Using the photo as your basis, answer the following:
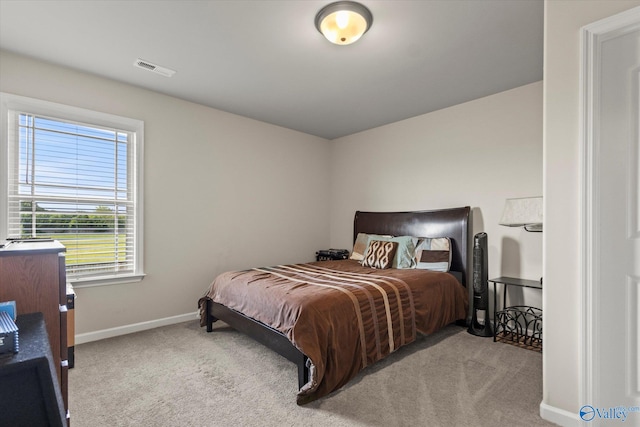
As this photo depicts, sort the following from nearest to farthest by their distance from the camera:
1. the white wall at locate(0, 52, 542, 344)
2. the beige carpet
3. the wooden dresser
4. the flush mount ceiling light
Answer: the wooden dresser → the beige carpet → the flush mount ceiling light → the white wall at locate(0, 52, 542, 344)

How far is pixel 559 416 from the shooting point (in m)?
1.80

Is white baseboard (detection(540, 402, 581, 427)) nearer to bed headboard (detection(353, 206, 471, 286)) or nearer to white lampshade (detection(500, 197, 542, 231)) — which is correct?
white lampshade (detection(500, 197, 542, 231))

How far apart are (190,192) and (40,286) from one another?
2478 millimetres

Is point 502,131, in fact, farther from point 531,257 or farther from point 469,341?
point 469,341

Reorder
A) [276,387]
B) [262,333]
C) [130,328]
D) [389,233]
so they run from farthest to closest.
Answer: [389,233] < [130,328] < [262,333] < [276,387]

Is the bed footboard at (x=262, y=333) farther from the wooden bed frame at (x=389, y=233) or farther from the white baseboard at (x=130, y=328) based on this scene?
the white baseboard at (x=130, y=328)

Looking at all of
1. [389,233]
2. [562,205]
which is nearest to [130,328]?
[389,233]

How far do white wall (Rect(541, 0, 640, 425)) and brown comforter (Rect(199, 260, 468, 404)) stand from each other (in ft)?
3.57

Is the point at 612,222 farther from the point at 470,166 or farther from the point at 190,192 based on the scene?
the point at 190,192

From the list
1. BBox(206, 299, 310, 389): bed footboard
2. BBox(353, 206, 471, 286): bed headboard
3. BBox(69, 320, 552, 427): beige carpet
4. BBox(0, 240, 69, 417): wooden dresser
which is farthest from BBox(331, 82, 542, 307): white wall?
BBox(0, 240, 69, 417): wooden dresser

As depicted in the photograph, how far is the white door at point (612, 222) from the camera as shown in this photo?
162 cm

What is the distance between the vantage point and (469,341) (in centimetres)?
311

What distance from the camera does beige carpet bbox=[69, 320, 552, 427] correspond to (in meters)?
1.90

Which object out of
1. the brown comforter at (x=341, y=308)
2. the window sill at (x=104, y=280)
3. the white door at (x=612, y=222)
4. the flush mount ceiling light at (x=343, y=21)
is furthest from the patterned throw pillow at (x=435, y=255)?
the window sill at (x=104, y=280)
